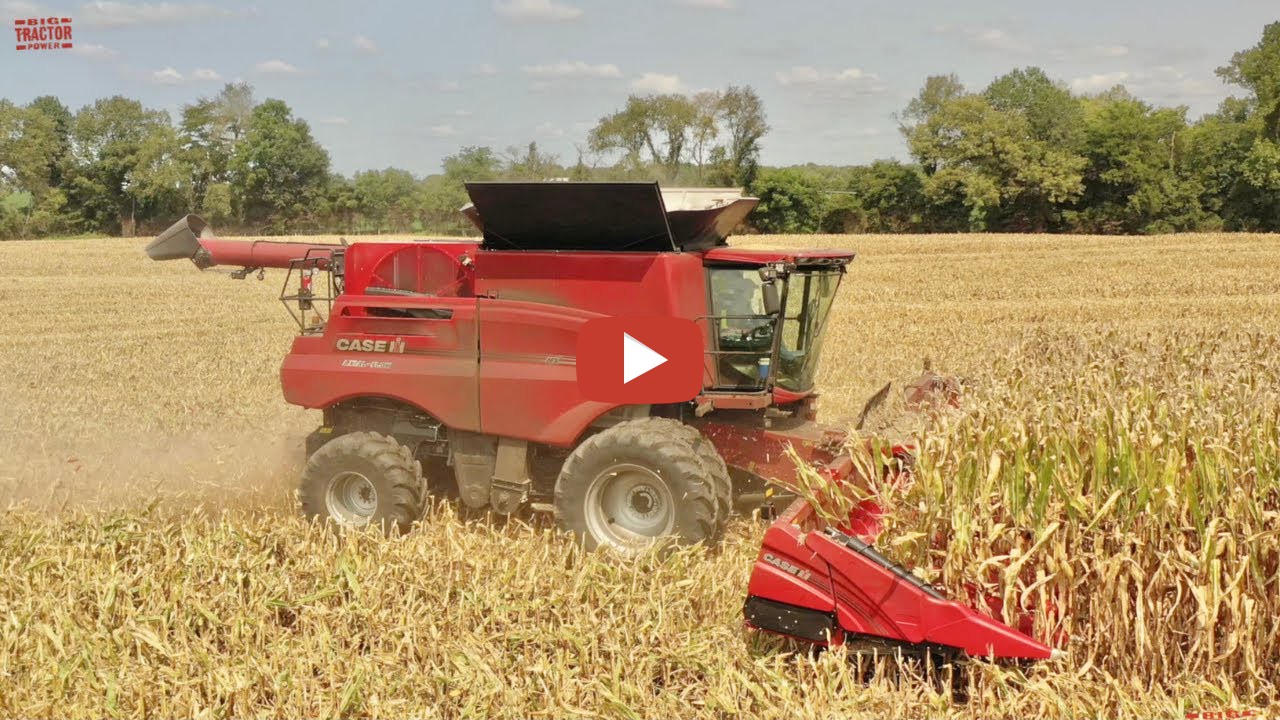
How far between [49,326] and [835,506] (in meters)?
16.0

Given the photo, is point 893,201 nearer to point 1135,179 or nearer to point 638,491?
point 1135,179

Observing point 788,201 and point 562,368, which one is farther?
point 788,201

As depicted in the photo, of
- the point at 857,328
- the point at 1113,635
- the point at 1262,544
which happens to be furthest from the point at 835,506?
the point at 857,328

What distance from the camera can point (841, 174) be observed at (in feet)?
162

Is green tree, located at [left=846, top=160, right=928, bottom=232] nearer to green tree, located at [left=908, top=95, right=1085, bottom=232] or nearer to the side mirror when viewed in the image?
green tree, located at [left=908, top=95, right=1085, bottom=232]

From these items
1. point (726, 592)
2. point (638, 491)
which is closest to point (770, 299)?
point (638, 491)

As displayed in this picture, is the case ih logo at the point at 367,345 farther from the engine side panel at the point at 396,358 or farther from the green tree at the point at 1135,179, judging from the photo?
the green tree at the point at 1135,179

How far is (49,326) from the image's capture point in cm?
1666

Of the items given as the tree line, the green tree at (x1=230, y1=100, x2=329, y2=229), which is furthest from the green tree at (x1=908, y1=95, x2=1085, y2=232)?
the green tree at (x1=230, y1=100, x2=329, y2=229)

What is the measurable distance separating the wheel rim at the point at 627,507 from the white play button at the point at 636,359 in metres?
0.57

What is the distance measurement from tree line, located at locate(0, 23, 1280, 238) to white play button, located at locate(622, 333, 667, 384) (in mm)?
33651

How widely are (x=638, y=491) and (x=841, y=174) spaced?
4559cm

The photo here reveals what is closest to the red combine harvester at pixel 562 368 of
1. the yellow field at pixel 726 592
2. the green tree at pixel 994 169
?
the yellow field at pixel 726 592

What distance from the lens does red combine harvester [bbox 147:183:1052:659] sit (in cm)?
575
